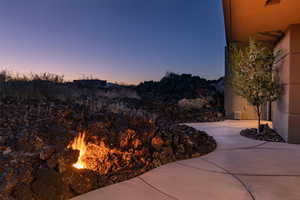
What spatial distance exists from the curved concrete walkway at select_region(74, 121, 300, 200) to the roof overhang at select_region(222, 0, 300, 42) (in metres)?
2.53

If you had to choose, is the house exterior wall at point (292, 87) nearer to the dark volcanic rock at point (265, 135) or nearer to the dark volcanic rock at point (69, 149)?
the dark volcanic rock at point (265, 135)

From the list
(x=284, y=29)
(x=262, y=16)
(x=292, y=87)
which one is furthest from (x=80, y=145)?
(x=284, y=29)

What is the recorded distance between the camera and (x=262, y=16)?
3908mm

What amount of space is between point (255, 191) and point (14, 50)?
980 centimetres

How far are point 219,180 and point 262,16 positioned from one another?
3.48 m

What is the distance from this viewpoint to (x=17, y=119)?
8.81ft

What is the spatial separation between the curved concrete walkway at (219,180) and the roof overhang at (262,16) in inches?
99.7

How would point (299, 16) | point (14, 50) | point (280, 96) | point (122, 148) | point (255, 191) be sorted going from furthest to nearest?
point (14, 50) → point (280, 96) → point (299, 16) → point (122, 148) → point (255, 191)

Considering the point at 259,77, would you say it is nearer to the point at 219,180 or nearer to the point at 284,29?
the point at 284,29

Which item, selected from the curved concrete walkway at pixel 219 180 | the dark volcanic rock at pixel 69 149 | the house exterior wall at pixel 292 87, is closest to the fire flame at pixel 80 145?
the dark volcanic rock at pixel 69 149

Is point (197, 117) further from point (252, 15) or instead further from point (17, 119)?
point (17, 119)

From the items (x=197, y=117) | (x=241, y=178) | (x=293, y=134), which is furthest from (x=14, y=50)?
(x=293, y=134)

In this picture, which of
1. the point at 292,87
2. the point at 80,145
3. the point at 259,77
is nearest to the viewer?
the point at 80,145

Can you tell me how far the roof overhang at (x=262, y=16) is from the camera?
3346 mm
